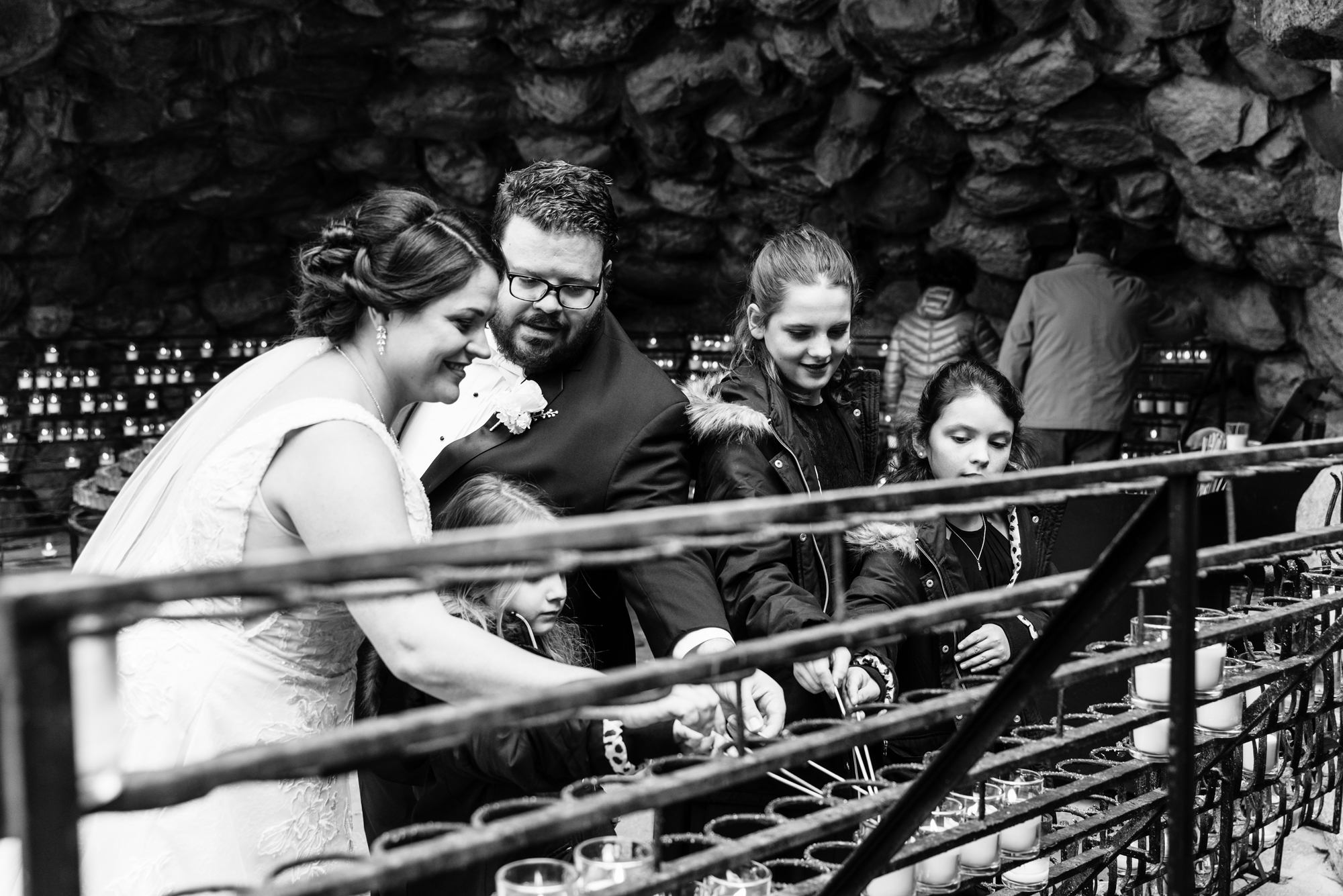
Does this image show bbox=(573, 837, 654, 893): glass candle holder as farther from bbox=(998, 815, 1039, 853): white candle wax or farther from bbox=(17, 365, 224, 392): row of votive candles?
bbox=(17, 365, 224, 392): row of votive candles

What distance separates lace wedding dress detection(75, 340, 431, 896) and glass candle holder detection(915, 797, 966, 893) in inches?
30.7

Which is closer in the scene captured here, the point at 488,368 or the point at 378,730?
the point at 378,730

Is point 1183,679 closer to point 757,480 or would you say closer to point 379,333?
point 757,480

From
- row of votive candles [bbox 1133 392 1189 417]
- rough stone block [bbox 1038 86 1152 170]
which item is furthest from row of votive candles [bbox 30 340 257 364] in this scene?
row of votive candles [bbox 1133 392 1189 417]

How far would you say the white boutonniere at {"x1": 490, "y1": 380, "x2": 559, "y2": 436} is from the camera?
2.22 metres

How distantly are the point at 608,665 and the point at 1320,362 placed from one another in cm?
615

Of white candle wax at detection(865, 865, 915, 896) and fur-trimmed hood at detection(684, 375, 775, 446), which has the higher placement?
fur-trimmed hood at detection(684, 375, 775, 446)

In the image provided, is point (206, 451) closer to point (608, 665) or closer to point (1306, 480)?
point (608, 665)

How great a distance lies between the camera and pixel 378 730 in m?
0.75

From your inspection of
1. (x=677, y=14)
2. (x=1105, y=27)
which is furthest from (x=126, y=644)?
(x=677, y=14)

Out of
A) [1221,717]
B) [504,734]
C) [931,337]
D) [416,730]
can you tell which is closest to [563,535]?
[416,730]

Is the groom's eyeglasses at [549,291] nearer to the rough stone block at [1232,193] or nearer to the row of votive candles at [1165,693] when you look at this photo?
the row of votive candles at [1165,693]

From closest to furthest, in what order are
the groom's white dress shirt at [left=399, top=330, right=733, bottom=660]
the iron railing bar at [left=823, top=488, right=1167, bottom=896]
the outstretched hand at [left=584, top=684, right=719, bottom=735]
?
the iron railing bar at [left=823, top=488, right=1167, bottom=896]
the outstretched hand at [left=584, top=684, right=719, bottom=735]
the groom's white dress shirt at [left=399, top=330, right=733, bottom=660]

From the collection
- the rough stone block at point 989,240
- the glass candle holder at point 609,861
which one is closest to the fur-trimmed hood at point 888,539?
the glass candle holder at point 609,861
